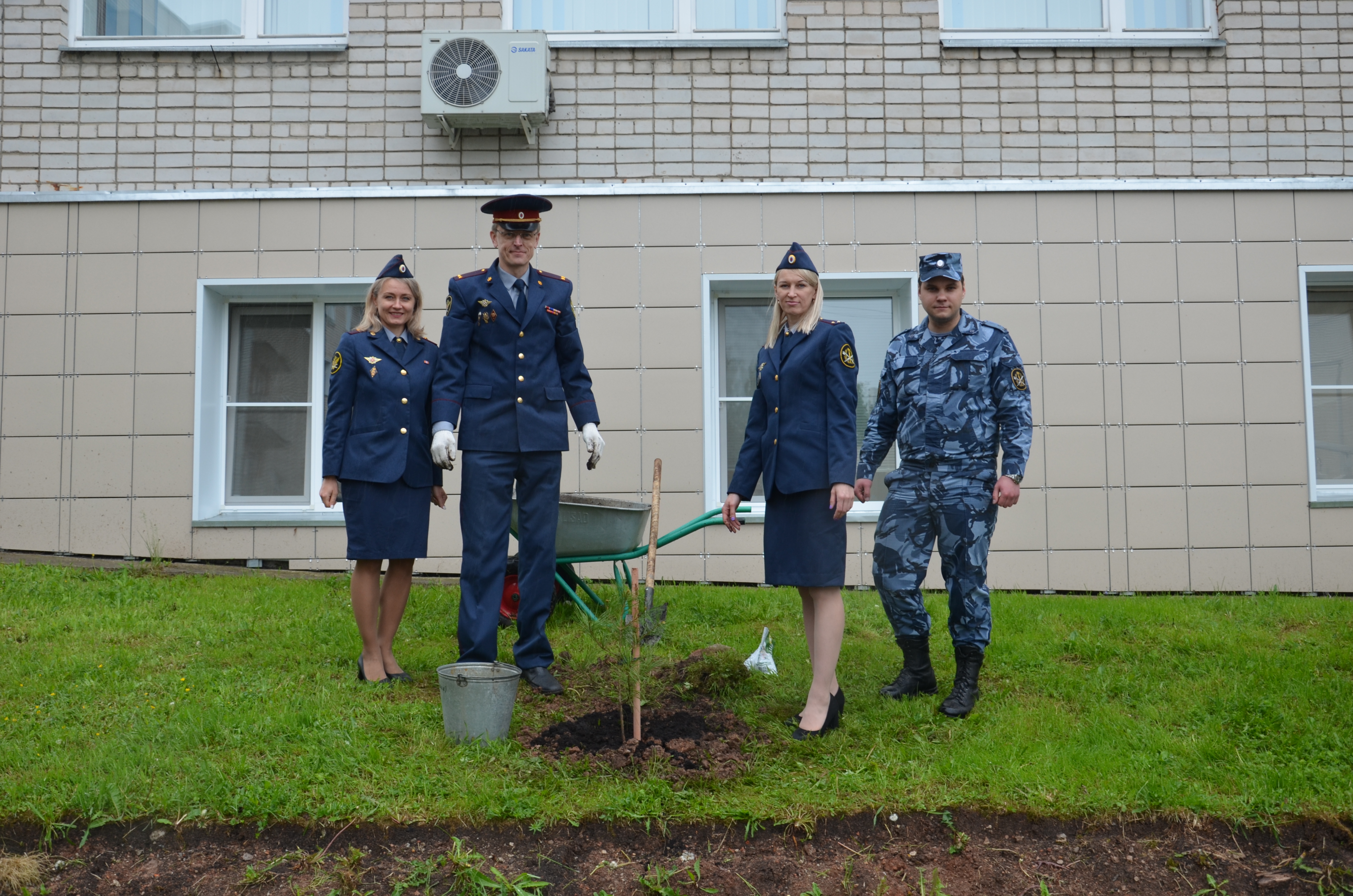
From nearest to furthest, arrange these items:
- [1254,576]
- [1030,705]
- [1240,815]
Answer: [1240,815], [1030,705], [1254,576]

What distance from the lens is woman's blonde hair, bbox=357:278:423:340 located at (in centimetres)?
456

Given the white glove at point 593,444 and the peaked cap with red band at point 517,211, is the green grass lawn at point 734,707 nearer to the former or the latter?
the white glove at point 593,444

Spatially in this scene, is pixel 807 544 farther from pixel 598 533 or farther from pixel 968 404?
pixel 598 533

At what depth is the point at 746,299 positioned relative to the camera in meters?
7.20

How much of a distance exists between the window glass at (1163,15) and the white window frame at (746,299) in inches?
98.6

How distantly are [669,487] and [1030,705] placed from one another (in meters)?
3.10

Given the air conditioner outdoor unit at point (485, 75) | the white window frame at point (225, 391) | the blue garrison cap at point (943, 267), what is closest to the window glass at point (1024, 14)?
the air conditioner outdoor unit at point (485, 75)

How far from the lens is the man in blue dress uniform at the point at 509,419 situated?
430cm

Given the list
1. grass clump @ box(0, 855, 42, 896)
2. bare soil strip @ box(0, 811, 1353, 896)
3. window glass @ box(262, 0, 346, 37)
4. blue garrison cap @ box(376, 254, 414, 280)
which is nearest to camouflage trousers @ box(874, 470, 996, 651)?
bare soil strip @ box(0, 811, 1353, 896)

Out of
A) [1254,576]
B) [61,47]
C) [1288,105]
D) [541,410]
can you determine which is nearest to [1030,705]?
[541,410]

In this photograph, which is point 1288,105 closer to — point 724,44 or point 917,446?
point 724,44

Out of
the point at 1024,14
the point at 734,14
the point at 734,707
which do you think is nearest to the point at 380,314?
the point at 734,707

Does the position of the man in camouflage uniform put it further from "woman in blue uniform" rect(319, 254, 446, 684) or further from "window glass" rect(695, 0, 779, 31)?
"window glass" rect(695, 0, 779, 31)

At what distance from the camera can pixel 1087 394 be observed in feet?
22.5
